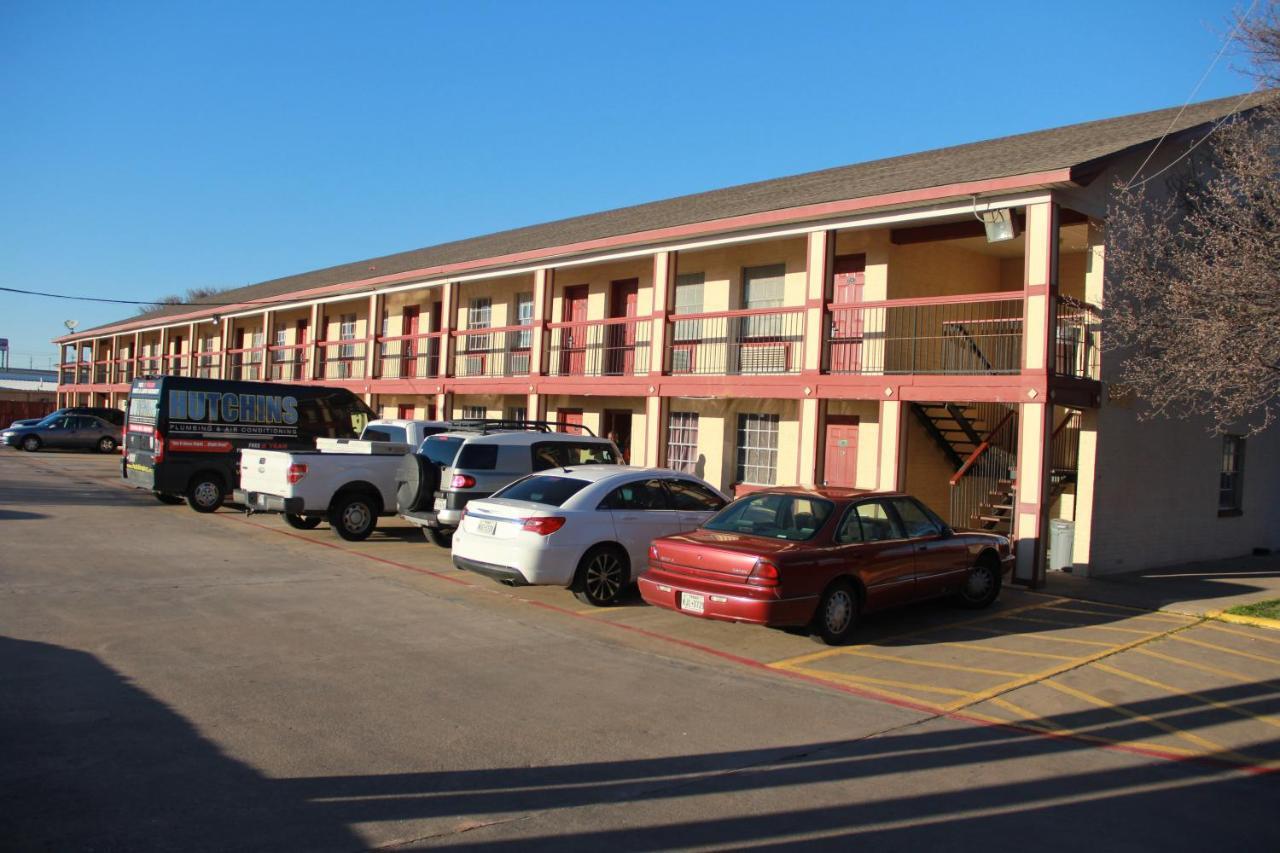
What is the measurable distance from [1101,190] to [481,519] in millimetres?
9663

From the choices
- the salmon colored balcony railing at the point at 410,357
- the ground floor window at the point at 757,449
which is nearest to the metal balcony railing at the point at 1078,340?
the ground floor window at the point at 757,449

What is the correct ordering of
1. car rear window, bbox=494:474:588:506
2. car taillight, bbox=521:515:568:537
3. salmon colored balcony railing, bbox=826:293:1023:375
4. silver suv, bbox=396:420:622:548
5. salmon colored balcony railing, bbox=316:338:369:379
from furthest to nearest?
1. salmon colored balcony railing, bbox=316:338:369:379
2. salmon colored balcony railing, bbox=826:293:1023:375
3. silver suv, bbox=396:420:622:548
4. car rear window, bbox=494:474:588:506
5. car taillight, bbox=521:515:568:537

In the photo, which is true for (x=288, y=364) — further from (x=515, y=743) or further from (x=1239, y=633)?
(x=515, y=743)

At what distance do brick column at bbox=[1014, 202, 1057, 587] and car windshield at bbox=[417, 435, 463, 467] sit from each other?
751 centimetres

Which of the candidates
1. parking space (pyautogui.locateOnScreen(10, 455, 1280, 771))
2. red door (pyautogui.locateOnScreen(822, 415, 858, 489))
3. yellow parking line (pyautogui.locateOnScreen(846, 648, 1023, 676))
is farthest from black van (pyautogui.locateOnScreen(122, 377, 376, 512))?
yellow parking line (pyautogui.locateOnScreen(846, 648, 1023, 676))

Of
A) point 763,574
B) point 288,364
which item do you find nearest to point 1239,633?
point 763,574

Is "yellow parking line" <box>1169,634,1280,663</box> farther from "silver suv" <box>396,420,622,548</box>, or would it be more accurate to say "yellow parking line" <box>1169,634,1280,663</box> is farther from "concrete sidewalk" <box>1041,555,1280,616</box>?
"silver suv" <box>396,420,622,548</box>

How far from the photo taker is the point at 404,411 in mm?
28922

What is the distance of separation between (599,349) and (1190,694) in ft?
45.6

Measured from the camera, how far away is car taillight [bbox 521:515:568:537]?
1010 centimetres

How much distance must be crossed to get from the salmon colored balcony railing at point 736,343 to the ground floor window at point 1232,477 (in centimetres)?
783

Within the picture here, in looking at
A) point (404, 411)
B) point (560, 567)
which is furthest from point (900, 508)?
point (404, 411)

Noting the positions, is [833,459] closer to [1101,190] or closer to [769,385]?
[769,385]

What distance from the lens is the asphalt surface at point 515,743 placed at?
4.80m
